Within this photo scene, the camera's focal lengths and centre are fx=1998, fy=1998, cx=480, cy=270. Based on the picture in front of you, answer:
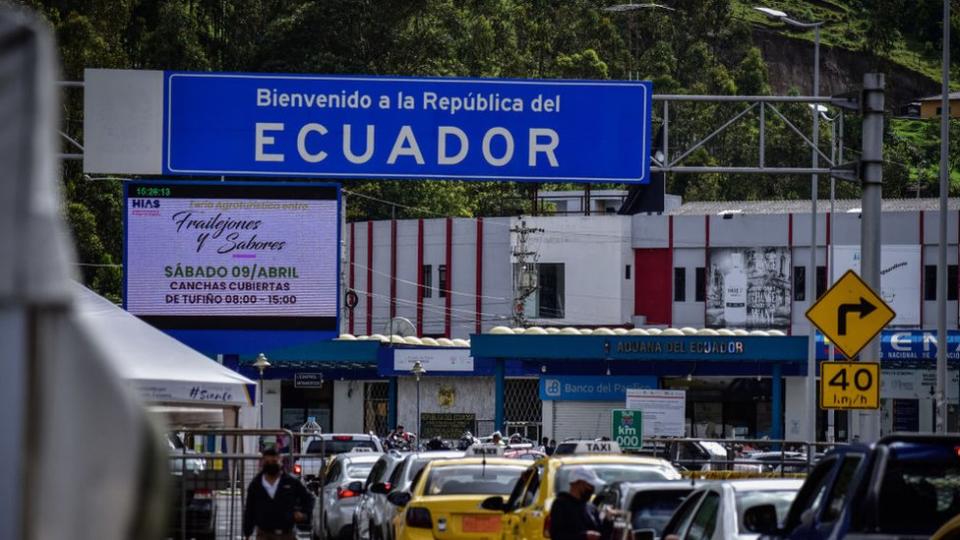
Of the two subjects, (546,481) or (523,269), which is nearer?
(546,481)

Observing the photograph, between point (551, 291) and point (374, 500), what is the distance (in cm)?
5028

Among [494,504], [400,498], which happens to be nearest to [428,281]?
[400,498]

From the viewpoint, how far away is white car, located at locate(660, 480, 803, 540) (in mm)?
13172

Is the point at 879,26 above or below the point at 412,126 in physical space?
above

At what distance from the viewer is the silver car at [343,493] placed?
2644 cm

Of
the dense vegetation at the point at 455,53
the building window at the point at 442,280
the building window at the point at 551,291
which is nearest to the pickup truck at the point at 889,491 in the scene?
the dense vegetation at the point at 455,53

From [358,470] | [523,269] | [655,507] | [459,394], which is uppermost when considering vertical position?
[523,269]

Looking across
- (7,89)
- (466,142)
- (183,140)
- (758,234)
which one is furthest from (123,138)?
(758,234)

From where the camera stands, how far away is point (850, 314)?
2141cm

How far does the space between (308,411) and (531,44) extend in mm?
40586

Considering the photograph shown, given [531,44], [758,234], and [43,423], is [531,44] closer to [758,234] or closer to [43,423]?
[758,234]

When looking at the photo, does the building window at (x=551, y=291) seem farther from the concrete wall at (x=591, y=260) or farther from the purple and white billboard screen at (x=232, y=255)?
the purple and white billboard screen at (x=232, y=255)

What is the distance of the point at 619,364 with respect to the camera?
2304 inches

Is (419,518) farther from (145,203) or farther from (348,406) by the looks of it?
(348,406)
